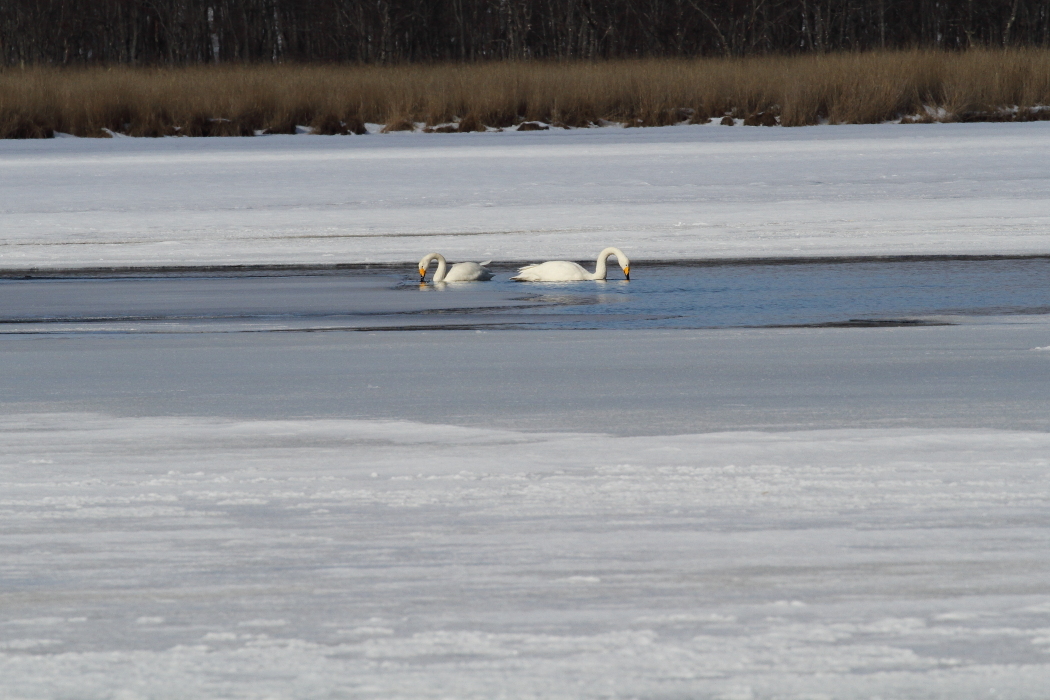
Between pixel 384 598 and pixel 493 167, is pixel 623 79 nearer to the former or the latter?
pixel 493 167

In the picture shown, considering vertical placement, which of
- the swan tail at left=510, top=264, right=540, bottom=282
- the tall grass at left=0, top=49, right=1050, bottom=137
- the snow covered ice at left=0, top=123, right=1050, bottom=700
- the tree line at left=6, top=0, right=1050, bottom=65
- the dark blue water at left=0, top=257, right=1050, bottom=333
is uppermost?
the tree line at left=6, top=0, right=1050, bottom=65

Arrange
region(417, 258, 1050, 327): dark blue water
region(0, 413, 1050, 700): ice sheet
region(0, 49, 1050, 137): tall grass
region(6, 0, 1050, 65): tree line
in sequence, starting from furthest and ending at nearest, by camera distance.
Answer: region(6, 0, 1050, 65): tree line
region(0, 49, 1050, 137): tall grass
region(417, 258, 1050, 327): dark blue water
region(0, 413, 1050, 700): ice sheet

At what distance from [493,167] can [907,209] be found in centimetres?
570

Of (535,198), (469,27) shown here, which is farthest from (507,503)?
(469,27)

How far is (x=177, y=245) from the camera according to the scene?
1164 cm

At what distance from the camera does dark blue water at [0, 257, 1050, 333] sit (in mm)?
7605

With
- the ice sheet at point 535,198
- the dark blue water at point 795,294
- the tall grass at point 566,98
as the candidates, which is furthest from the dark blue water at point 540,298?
the tall grass at point 566,98

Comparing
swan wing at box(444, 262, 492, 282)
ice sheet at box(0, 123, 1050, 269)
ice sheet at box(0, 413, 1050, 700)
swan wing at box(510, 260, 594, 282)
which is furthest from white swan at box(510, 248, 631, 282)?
ice sheet at box(0, 413, 1050, 700)

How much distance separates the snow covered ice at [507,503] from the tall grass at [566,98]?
15.9m

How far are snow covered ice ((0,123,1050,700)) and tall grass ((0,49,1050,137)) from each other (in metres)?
15.9

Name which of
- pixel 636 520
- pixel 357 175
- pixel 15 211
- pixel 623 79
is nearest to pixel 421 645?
pixel 636 520

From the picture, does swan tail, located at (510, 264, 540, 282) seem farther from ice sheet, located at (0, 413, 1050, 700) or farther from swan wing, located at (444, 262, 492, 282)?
ice sheet, located at (0, 413, 1050, 700)

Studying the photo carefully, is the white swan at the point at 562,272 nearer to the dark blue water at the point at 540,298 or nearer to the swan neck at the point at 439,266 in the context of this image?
the dark blue water at the point at 540,298

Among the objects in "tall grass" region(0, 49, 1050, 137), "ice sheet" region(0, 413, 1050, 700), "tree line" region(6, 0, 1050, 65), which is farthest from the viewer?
"tree line" region(6, 0, 1050, 65)
